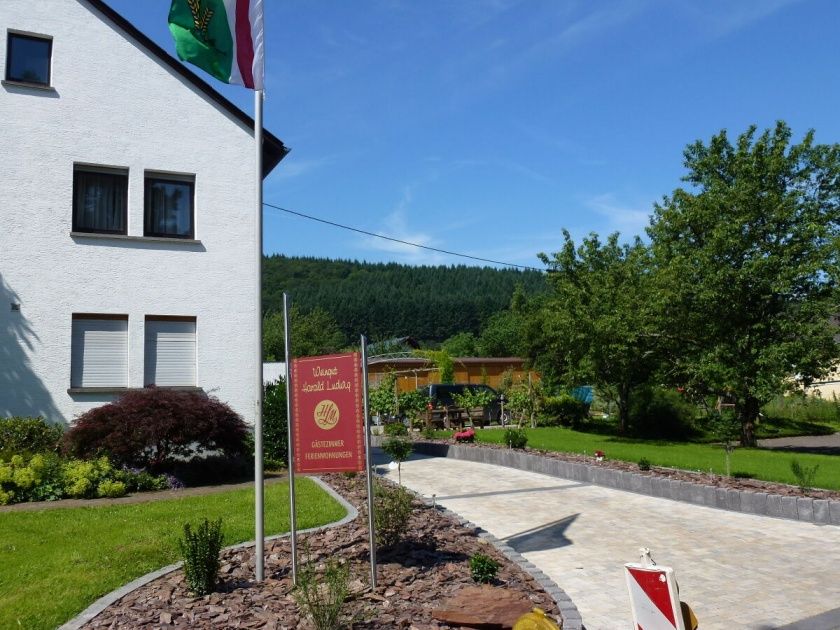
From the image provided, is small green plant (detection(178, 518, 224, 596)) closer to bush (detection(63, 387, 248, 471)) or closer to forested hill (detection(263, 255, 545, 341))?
bush (detection(63, 387, 248, 471))

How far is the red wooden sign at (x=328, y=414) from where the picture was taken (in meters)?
6.91

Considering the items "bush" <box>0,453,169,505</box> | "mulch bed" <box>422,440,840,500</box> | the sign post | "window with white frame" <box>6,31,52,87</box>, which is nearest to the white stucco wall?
"window with white frame" <box>6,31,52,87</box>

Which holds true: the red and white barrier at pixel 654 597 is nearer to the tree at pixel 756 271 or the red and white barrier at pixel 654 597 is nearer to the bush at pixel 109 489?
the bush at pixel 109 489

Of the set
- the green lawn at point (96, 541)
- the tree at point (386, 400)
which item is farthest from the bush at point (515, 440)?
the tree at point (386, 400)

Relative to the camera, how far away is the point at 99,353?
14984mm

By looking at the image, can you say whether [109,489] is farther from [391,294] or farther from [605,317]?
[391,294]

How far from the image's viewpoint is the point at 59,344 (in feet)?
47.7

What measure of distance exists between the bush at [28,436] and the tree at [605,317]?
53.5 ft

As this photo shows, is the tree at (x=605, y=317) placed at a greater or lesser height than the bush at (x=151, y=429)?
greater

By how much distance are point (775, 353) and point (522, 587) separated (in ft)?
53.0

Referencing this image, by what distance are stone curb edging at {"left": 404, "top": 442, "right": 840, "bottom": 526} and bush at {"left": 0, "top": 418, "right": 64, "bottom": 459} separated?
9.62m

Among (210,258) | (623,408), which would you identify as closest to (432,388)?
(623,408)

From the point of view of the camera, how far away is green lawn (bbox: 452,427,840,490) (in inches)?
560

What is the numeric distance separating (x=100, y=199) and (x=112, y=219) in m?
0.47
